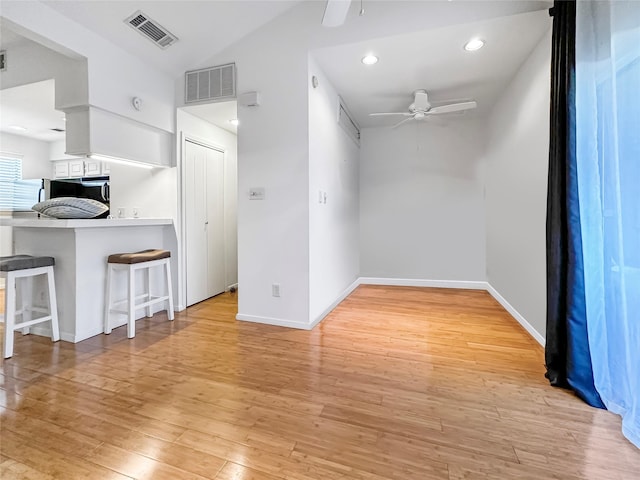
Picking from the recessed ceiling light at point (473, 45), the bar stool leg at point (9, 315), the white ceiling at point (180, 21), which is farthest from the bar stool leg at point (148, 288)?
the recessed ceiling light at point (473, 45)

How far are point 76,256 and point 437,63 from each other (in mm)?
3731

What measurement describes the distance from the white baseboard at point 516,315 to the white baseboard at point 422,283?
0.74 ft

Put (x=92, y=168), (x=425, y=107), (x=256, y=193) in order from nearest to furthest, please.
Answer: (x=256, y=193) < (x=425, y=107) < (x=92, y=168)

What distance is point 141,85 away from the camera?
301 cm

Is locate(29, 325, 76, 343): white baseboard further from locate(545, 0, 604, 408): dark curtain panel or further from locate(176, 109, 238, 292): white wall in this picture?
locate(545, 0, 604, 408): dark curtain panel

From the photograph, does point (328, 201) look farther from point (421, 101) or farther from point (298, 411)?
point (298, 411)

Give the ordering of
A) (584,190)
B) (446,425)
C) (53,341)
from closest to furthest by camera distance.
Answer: (446,425) < (584,190) < (53,341)

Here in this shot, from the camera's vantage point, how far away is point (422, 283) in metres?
4.83

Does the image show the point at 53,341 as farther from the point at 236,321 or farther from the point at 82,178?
the point at 82,178

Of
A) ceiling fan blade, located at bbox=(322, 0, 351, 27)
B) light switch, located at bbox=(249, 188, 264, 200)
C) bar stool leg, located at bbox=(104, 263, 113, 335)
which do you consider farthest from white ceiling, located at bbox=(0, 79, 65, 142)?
ceiling fan blade, located at bbox=(322, 0, 351, 27)

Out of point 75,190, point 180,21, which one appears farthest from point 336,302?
point 75,190

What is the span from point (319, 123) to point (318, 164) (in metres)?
0.42

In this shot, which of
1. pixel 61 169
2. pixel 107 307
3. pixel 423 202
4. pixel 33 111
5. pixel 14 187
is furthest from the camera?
pixel 61 169

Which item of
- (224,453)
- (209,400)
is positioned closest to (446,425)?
(224,453)
